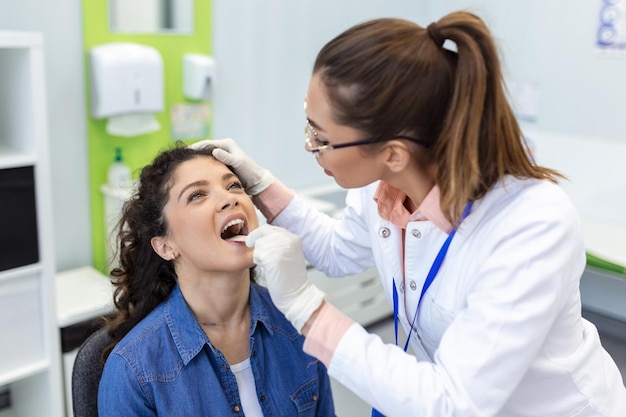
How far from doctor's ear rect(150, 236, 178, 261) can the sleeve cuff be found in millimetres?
482

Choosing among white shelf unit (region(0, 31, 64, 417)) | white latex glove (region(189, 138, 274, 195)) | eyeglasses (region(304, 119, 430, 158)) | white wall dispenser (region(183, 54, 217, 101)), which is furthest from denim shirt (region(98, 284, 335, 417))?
white wall dispenser (region(183, 54, 217, 101))

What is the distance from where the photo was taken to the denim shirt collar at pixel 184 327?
1365mm

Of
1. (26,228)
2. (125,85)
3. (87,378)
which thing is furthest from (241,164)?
(125,85)

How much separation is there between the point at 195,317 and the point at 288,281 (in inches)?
15.7

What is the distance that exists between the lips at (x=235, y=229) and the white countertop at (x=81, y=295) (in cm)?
67

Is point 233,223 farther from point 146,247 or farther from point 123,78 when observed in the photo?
point 123,78

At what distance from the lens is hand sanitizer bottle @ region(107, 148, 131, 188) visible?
235cm

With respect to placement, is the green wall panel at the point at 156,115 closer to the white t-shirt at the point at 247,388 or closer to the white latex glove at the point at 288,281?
the white t-shirt at the point at 247,388

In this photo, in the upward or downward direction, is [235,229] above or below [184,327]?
above

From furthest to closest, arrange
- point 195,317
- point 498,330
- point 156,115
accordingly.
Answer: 1. point 156,115
2. point 195,317
3. point 498,330

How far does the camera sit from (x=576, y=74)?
124 inches

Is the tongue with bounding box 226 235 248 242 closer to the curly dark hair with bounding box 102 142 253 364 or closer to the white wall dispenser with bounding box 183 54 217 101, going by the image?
the curly dark hair with bounding box 102 142 253 364

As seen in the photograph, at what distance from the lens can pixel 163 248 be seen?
1466 mm

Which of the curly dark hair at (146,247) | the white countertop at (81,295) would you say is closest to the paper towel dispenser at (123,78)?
the white countertop at (81,295)
